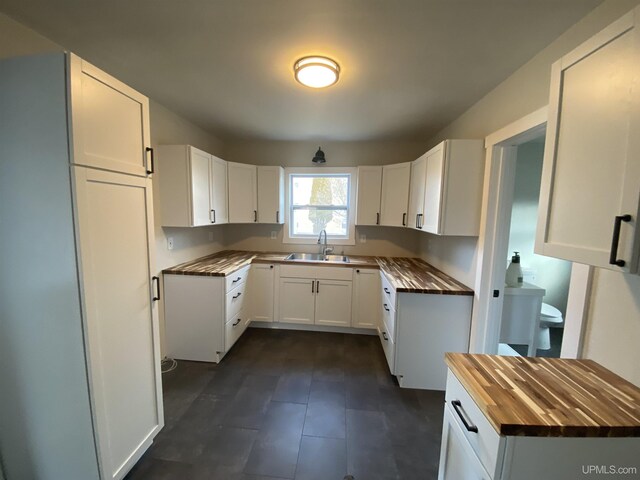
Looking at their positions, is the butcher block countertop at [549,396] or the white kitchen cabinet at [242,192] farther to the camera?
the white kitchen cabinet at [242,192]

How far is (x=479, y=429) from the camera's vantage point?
2.86 feet

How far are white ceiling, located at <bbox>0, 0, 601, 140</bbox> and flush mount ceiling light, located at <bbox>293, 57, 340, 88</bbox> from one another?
5 cm

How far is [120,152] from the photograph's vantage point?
125 cm

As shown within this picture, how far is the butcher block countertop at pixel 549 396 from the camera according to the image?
29.6 inches

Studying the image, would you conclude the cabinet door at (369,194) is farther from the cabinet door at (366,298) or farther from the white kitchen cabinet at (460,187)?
the white kitchen cabinet at (460,187)

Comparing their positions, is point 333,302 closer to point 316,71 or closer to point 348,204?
point 348,204

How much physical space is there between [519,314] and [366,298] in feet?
4.79

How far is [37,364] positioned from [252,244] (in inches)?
105

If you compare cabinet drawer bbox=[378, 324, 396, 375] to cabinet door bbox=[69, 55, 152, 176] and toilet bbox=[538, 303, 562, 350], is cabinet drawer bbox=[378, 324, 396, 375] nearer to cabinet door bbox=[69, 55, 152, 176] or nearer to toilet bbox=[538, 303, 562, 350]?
toilet bbox=[538, 303, 562, 350]

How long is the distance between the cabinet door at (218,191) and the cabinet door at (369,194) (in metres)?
1.70

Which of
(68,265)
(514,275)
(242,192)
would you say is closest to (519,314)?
(514,275)

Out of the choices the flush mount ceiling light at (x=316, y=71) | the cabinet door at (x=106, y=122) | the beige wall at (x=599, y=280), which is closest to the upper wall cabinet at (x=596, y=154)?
the beige wall at (x=599, y=280)

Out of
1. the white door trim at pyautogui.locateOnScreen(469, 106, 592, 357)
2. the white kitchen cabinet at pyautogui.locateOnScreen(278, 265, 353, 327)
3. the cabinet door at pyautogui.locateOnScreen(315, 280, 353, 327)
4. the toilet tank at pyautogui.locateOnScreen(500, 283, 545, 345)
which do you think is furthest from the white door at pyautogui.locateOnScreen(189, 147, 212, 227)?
the toilet tank at pyautogui.locateOnScreen(500, 283, 545, 345)

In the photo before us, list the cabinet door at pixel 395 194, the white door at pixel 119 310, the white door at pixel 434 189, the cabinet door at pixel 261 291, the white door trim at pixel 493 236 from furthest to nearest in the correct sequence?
the cabinet door at pixel 261 291
the cabinet door at pixel 395 194
the white door at pixel 434 189
the white door trim at pixel 493 236
the white door at pixel 119 310
